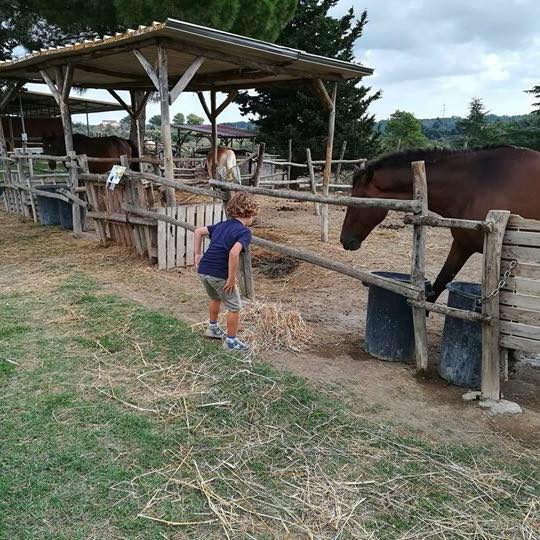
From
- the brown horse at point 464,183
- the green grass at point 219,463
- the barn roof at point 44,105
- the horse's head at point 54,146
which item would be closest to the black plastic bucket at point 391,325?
the brown horse at point 464,183

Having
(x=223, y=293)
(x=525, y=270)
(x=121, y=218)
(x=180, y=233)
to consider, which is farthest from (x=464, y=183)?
(x=121, y=218)

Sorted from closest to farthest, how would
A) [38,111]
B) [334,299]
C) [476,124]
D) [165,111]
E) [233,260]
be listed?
[233,260] → [334,299] → [165,111] → [38,111] → [476,124]

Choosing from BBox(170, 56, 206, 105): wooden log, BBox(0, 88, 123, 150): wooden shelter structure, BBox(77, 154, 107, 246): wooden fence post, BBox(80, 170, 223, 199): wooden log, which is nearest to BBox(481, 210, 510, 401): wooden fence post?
BBox(80, 170, 223, 199): wooden log

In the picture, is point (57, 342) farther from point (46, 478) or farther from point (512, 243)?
point (512, 243)

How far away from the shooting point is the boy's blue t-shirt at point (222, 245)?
12.3ft

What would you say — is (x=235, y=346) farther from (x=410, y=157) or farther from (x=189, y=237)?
(x=189, y=237)

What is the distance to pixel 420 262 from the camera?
3.57 metres

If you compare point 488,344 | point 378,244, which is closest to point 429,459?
point 488,344

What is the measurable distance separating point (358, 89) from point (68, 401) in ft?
65.0

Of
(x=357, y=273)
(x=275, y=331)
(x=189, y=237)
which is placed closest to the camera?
(x=357, y=273)

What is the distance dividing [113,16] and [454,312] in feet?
46.1

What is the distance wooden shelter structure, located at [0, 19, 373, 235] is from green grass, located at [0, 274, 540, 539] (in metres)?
3.66

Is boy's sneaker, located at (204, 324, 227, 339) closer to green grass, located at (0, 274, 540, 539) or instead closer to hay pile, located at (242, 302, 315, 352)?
hay pile, located at (242, 302, 315, 352)

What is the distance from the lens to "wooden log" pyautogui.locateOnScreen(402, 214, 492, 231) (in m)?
3.11
